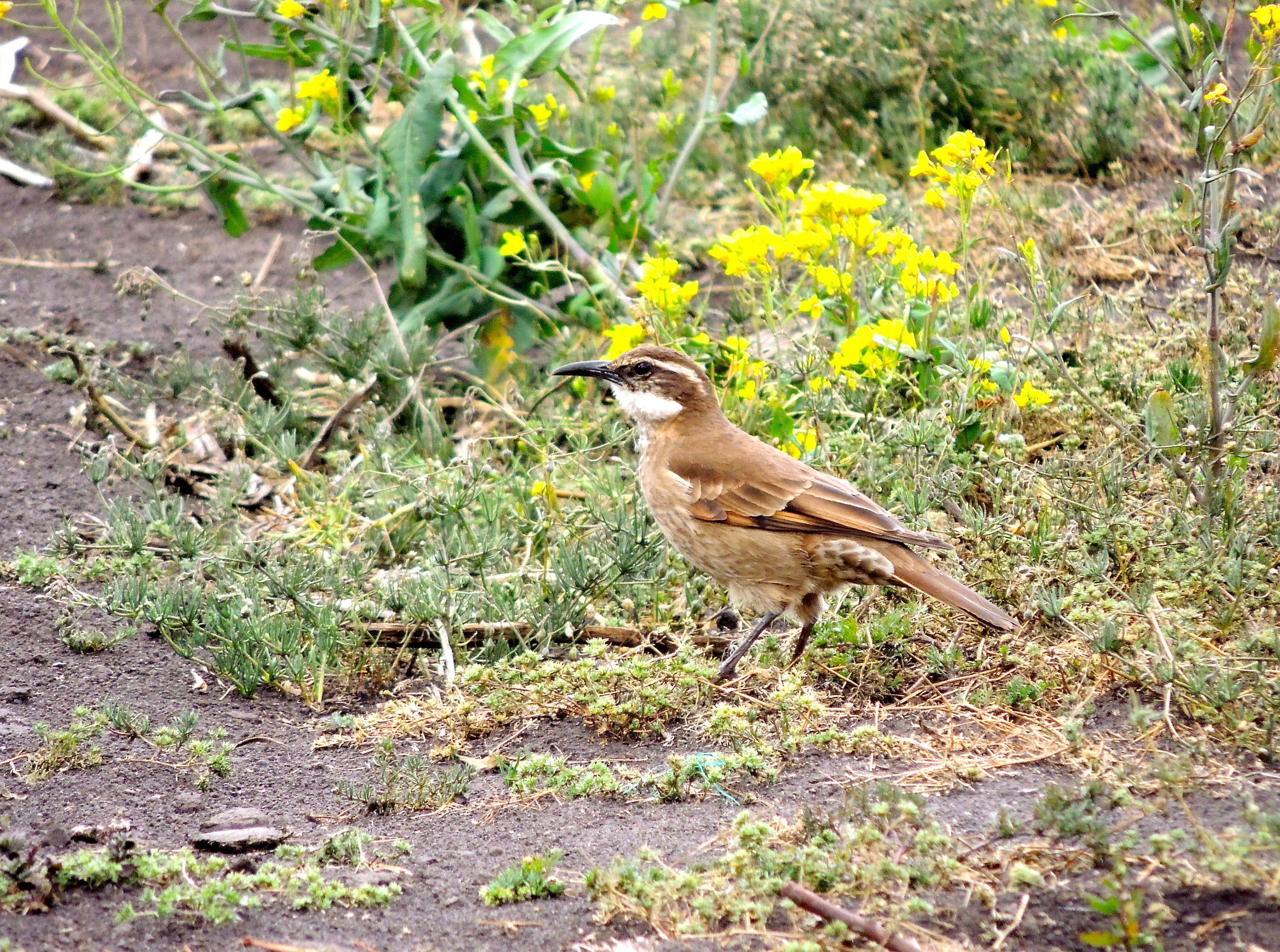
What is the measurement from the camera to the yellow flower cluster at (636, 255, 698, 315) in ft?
18.9

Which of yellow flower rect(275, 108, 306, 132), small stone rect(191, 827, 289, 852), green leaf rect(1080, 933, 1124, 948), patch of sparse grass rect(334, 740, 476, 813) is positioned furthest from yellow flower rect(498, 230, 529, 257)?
green leaf rect(1080, 933, 1124, 948)

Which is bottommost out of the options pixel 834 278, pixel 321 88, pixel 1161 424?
pixel 1161 424

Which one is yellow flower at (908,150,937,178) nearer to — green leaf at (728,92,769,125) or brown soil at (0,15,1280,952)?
green leaf at (728,92,769,125)

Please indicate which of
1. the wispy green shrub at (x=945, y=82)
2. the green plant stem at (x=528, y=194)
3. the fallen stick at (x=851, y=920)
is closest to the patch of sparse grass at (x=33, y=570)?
the green plant stem at (x=528, y=194)

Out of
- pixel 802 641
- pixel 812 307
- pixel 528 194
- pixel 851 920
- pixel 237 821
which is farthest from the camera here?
pixel 528 194

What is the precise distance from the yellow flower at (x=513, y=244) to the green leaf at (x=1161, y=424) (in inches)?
119

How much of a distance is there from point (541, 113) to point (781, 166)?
5.70 ft

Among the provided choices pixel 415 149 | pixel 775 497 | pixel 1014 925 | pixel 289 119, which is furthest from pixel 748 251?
pixel 1014 925

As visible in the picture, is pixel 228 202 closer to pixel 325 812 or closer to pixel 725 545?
pixel 725 545

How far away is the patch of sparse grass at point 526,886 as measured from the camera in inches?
135

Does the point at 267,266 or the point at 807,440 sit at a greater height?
the point at 807,440

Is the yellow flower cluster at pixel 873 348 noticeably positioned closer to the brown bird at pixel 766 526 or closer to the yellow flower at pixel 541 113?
the brown bird at pixel 766 526

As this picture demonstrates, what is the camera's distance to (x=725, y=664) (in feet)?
16.2

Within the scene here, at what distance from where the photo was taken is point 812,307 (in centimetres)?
550
